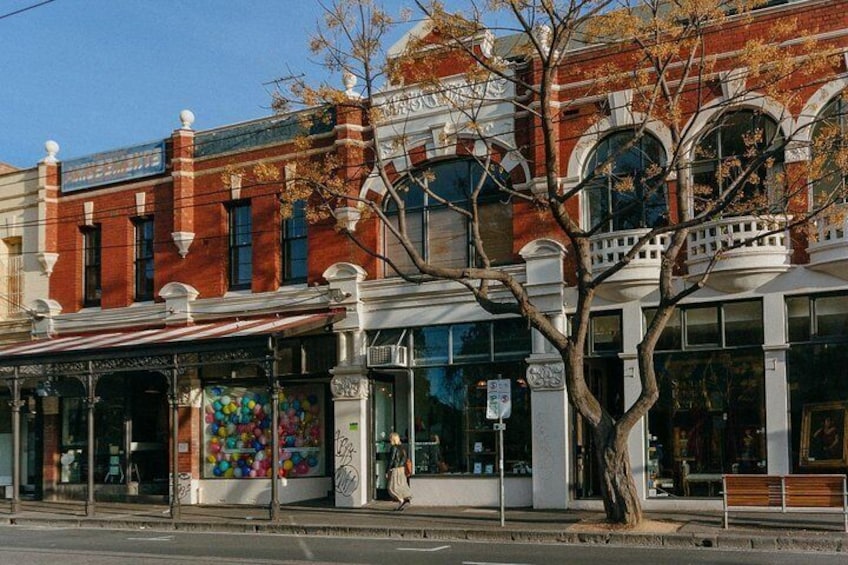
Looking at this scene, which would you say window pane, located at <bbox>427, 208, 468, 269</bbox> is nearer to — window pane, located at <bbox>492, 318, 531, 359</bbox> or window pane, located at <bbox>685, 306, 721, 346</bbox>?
window pane, located at <bbox>492, 318, 531, 359</bbox>

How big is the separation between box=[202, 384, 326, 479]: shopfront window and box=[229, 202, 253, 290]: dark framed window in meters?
2.67

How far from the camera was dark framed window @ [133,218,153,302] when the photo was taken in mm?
29359

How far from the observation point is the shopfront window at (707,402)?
20969 mm

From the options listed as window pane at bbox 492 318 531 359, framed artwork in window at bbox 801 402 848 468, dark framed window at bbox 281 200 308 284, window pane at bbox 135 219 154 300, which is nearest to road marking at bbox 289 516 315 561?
window pane at bbox 492 318 531 359

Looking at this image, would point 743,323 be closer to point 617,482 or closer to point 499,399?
point 617,482

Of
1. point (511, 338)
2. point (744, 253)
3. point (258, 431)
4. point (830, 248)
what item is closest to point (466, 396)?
point (511, 338)

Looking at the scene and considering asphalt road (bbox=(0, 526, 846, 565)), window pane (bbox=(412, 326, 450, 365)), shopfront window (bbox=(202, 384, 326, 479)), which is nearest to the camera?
asphalt road (bbox=(0, 526, 846, 565))

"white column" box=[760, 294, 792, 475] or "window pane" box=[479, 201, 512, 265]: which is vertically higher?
"window pane" box=[479, 201, 512, 265]

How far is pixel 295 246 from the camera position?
27.0 m

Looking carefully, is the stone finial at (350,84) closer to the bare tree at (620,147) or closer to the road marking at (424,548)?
the bare tree at (620,147)

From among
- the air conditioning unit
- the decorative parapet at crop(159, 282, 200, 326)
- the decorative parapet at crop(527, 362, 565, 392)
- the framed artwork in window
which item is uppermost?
the decorative parapet at crop(159, 282, 200, 326)

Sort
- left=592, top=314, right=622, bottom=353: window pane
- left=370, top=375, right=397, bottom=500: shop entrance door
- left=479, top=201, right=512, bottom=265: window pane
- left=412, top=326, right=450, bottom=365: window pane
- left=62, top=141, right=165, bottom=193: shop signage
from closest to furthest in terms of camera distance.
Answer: left=592, top=314, right=622, bottom=353: window pane → left=479, top=201, right=512, bottom=265: window pane → left=412, top=326, right=450, bottom=365: window pane → left=370, top=375, right=397, bottom=500: shop entrance door → left=62, top=141, right=165, bottom=193: shop signage

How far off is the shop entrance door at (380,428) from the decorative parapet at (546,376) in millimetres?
4146

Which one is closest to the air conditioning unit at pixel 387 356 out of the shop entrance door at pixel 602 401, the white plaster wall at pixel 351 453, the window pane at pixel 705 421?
the white plaster wall at pixel 351 453
